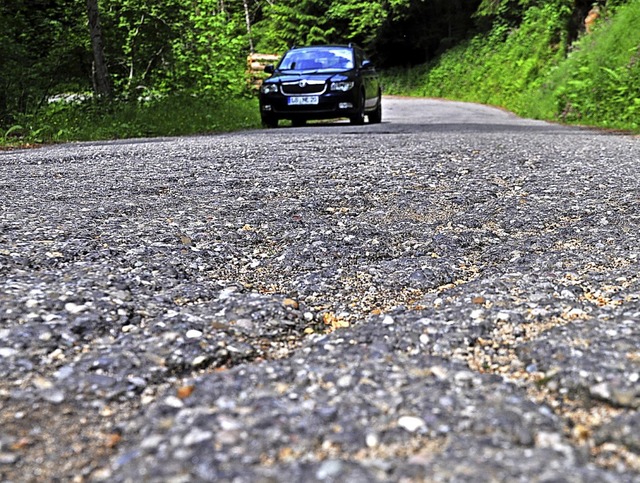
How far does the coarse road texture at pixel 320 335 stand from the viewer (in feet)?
4.10

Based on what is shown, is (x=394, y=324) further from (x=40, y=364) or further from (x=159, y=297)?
(x=40, y=364)

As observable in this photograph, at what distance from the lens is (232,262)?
2658mm

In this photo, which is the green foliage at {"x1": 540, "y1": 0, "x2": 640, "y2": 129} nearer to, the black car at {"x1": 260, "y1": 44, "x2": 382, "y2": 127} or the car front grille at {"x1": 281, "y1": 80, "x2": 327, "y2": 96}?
the black car at {"x1": 260, "y1": 44, "x2": 382, "y2": 127}

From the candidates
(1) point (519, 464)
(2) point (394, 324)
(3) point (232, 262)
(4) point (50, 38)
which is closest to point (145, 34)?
(4) point (50, 38)

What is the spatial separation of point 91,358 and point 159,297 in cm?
50

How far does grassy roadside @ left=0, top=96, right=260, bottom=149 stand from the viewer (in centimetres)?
887

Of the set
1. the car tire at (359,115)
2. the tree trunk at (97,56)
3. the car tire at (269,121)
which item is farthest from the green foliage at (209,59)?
the car tire at (359,115)

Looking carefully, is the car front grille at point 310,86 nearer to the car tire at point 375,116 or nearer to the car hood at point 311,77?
the car hood at point 311,77

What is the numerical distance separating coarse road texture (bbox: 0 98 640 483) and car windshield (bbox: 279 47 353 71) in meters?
8.48

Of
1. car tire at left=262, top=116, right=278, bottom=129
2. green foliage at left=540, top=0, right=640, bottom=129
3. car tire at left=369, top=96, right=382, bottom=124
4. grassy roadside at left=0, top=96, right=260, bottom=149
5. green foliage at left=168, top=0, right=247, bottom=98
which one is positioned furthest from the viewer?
green foliage at left=168, top=0, right=247, bottom=98

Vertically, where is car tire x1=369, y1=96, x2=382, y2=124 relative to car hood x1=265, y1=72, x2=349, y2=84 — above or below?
below

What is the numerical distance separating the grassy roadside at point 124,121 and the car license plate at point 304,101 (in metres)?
0.94

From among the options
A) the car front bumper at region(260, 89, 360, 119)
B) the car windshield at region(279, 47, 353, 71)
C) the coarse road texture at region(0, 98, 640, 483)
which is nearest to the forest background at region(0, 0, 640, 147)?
the car front bumper at region(260, 89, 360, 119)

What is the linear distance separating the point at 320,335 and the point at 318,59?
35.5 feet
